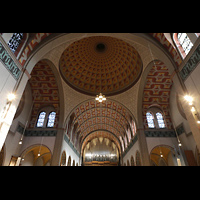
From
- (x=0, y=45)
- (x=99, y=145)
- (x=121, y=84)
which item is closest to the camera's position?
(x=0, y=45)

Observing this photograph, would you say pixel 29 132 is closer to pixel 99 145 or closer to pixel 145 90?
pixel 145 90

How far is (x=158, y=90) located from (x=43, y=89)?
12.1 m

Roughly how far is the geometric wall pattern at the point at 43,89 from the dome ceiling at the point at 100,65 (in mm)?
1429

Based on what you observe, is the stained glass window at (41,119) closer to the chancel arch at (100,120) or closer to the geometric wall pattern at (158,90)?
the chancel arch at (100,120)

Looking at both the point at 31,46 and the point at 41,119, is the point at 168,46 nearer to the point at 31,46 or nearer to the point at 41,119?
the point at 31,46

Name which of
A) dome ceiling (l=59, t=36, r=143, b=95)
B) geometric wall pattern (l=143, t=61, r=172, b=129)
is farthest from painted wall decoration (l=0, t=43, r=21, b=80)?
geometric wall pattern (l=143, t=61, r=172, b=129)

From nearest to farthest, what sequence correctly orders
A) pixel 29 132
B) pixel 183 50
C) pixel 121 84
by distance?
pixel 183 50 → pixel 29 132 → pixel 121 84

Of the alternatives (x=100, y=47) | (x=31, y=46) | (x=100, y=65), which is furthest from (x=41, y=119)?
(x=100, y=47)

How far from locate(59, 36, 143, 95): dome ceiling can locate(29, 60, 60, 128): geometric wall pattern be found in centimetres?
143

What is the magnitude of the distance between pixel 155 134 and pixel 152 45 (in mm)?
8602

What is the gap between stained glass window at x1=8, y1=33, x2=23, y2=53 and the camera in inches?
281

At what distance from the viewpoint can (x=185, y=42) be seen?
299 inches
